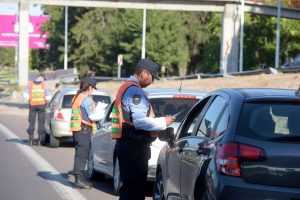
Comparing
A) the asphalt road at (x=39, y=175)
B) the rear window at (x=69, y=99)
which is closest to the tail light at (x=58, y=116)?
the rear window at (x=69, y=99)

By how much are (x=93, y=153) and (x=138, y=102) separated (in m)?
5.73

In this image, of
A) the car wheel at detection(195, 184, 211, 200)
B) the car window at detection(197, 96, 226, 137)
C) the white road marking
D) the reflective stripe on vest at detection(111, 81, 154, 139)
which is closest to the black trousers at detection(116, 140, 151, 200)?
the reflective stripe on vest at detection(111, 81, 154, 139)

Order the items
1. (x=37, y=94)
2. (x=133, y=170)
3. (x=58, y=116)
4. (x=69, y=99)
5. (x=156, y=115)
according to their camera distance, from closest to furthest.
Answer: (x=133, y=170) → (x=156, y=115) → (x=58, y=116) → (x=69, y=99) → (x=37, y=94)

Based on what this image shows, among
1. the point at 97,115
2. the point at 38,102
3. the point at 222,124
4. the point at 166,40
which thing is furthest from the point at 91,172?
the point at 166,40

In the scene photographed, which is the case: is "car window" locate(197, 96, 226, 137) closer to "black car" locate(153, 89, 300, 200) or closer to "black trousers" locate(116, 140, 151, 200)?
"black car" locate(153, 89, 300, 200)

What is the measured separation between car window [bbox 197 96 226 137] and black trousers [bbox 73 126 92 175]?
5.49 metres

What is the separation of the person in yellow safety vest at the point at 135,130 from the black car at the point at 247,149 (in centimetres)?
62

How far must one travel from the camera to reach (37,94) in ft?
72.9

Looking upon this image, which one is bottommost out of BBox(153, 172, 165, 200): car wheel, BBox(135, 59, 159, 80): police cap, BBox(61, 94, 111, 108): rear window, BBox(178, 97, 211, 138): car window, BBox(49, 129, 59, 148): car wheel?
BBox(49, 129, 59, 148): car wheel

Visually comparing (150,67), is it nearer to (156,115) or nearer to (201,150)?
(201,150)

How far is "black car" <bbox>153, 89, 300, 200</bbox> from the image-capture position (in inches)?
270

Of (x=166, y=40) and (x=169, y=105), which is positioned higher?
(x=166, y=40)

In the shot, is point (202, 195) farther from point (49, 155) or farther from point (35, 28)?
point (35, 28)

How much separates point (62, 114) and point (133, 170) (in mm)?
12875
